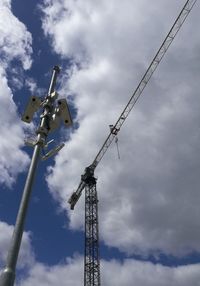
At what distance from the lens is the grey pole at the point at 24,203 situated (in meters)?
8.54

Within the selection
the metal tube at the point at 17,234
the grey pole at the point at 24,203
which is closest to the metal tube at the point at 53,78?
the grey pole at the point at 24,203

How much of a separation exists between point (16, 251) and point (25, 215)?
904 mm

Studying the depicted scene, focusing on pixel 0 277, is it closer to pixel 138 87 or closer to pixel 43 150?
pixel 43 150

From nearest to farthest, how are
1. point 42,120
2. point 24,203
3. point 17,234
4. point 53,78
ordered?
point 17,234
point 24,203
point 42,120
point 53,78

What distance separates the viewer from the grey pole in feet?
28.0

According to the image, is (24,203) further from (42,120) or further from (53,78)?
(53,78)

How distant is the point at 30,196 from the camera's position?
963cm

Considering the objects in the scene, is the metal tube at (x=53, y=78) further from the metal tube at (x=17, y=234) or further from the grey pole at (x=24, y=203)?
the metal tube at (x=17, y=234)

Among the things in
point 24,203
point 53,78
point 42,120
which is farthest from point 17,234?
point 53,78

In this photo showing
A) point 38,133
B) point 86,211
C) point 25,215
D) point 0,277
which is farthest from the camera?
point 86,211

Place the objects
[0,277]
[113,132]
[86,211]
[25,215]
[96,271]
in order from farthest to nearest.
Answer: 1. [113,132]
2. [86,211]
3. [96,271]
4. [25,215]
5. [0,277]

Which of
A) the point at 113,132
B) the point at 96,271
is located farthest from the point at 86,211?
the point at 113,132

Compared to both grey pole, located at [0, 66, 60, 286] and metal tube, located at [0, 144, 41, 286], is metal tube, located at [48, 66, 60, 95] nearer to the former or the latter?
grey pole, located at [0, 66, 60, 286]

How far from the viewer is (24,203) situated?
947 cm
